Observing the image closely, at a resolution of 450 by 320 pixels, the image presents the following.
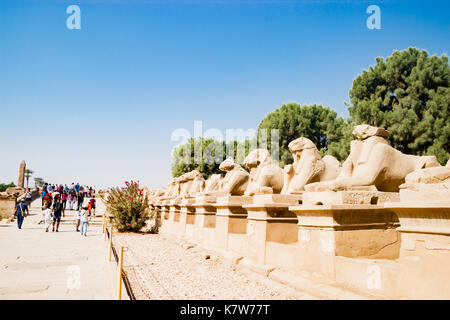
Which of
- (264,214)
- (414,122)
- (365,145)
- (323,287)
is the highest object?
(414,122)

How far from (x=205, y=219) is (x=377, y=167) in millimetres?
5545

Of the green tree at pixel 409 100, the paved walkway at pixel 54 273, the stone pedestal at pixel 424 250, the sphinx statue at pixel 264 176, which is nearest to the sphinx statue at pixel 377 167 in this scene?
the stone pedestal at pixel 424 250

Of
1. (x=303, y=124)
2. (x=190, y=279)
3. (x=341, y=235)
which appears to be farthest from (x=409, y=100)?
(x=190, y=279)

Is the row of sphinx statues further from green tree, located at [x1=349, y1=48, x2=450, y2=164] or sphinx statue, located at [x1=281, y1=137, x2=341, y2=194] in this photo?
green tree, located at [x1=349, y1=48, x2=450, y2=164]

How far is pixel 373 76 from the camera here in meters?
19.4

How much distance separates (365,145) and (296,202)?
1.56 m

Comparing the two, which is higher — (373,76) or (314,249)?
(373,76)

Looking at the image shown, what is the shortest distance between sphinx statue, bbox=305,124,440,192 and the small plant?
11.5 m

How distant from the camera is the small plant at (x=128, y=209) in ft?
48.6

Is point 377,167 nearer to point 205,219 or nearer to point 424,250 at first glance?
point 424,250

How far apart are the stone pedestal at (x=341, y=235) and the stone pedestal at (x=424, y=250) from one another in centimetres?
93

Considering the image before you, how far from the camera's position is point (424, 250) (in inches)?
119
